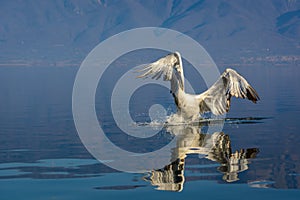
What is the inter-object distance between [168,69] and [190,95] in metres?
1.86

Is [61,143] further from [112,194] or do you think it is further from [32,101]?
[32,101]

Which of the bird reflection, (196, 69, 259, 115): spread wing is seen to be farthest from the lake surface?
(196, 69, 259, 115): spread wing

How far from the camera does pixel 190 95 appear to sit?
2542 cm

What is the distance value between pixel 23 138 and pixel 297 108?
15780 millimetres

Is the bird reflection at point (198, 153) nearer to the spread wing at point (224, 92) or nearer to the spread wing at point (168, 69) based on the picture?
the spread wing at point (224, 92)

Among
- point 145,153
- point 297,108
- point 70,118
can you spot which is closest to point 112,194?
point 145,153

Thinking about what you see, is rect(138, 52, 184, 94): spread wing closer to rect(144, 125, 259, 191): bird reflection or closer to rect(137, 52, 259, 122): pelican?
rect(137, 52, 259, 122): pelican

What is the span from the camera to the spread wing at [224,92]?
24.7 meters

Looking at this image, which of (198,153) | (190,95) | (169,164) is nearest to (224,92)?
(190,95)

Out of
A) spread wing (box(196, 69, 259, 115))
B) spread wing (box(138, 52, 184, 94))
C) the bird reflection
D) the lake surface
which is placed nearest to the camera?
the lake surface

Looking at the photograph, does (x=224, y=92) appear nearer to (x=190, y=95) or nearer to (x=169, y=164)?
(x=190, y=95)

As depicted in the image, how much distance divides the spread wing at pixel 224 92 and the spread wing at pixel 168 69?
58.3 inches

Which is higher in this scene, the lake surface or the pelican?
the pelican

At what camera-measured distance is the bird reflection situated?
16250mm
